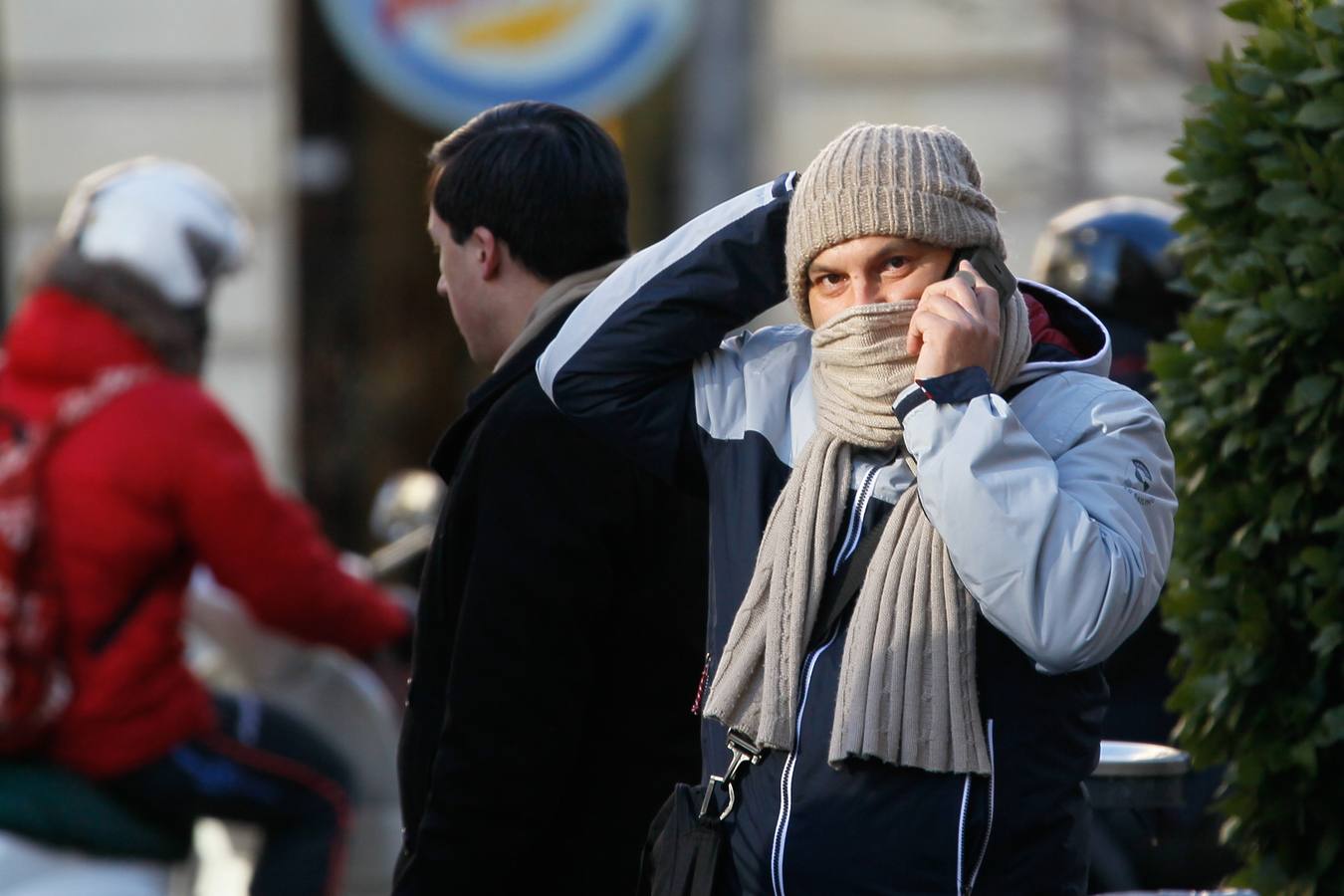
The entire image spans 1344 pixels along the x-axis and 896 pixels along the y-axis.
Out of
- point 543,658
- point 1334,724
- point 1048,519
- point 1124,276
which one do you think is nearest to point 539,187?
point 543,658

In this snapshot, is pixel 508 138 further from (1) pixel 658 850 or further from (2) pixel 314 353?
(2) pixel 314 353

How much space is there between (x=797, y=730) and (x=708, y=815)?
0.19m

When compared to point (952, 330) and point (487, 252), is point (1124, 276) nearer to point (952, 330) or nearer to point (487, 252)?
point (487, 252)

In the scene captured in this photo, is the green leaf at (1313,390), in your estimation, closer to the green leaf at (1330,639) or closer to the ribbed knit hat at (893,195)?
the green leaf at (1330,639)

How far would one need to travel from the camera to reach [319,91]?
1012cm

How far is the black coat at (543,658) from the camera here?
3.03 m

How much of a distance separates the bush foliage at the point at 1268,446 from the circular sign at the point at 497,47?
6.35m

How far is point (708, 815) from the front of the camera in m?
2.54

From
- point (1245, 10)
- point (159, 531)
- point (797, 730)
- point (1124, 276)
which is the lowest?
point (797, 730)

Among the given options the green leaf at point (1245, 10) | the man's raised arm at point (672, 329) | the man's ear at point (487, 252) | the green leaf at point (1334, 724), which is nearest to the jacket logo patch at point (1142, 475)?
the man's raised arm at point (672, 329)

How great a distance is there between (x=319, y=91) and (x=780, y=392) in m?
7.87

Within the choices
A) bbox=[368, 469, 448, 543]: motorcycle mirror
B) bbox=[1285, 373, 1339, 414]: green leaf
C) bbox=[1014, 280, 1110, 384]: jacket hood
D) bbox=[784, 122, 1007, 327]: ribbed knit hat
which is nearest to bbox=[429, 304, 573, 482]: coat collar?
bbox=[784, 122, 1007, 327]: ribbed knit hat

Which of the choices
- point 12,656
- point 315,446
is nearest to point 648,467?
point 12,656

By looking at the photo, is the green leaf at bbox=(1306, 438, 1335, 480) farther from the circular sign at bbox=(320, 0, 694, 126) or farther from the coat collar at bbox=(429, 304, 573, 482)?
the circular sign at bbox=(320, 0, 694, 126)
